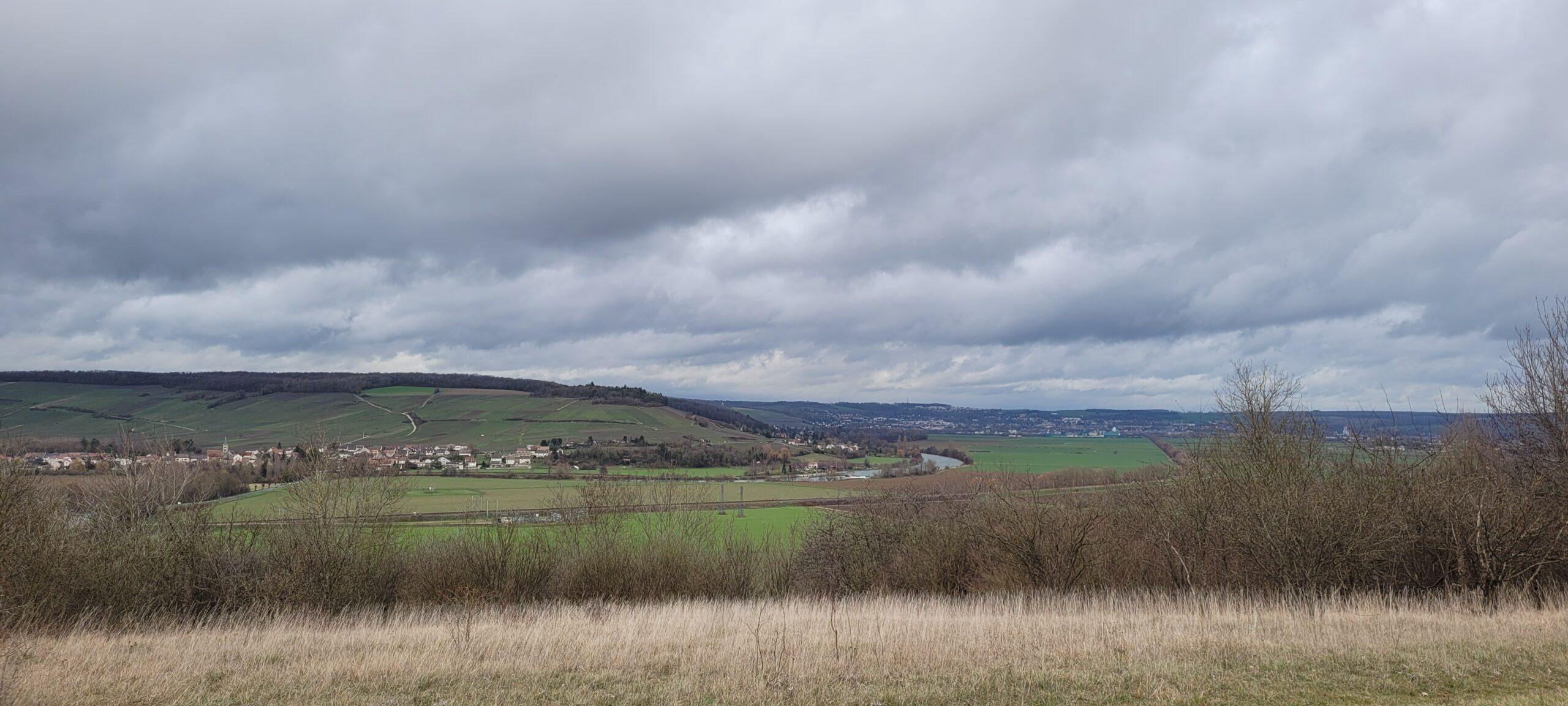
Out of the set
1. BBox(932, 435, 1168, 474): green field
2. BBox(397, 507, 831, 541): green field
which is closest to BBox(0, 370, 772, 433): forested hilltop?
BBox(932, 435, 1168, 474): green field

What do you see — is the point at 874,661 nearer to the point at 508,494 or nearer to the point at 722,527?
the point at 722,527

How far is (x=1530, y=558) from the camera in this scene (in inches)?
594

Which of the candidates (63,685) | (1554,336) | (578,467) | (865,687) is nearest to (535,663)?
(865,687)

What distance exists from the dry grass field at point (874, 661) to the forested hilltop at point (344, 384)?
4422 inches

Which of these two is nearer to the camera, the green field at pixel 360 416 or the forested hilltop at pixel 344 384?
the green field at pixel 360 416

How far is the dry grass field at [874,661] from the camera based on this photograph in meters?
8.49

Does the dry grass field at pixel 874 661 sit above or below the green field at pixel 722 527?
above

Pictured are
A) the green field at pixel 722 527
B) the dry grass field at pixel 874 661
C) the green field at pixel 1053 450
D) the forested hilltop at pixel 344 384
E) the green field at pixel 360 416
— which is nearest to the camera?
the dry grass field at pixel 874 661

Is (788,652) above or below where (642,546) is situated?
above

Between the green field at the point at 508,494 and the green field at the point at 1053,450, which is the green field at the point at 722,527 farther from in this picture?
the green field at the point at 1053,450

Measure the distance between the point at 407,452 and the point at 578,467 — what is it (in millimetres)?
16094

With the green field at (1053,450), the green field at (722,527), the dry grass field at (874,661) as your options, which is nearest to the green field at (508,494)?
the green field at (722,527)

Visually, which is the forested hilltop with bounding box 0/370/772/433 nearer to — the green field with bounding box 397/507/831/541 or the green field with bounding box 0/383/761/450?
the green field with bounding box 0/383/761/450

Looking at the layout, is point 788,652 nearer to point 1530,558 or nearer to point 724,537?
point 1530,558
